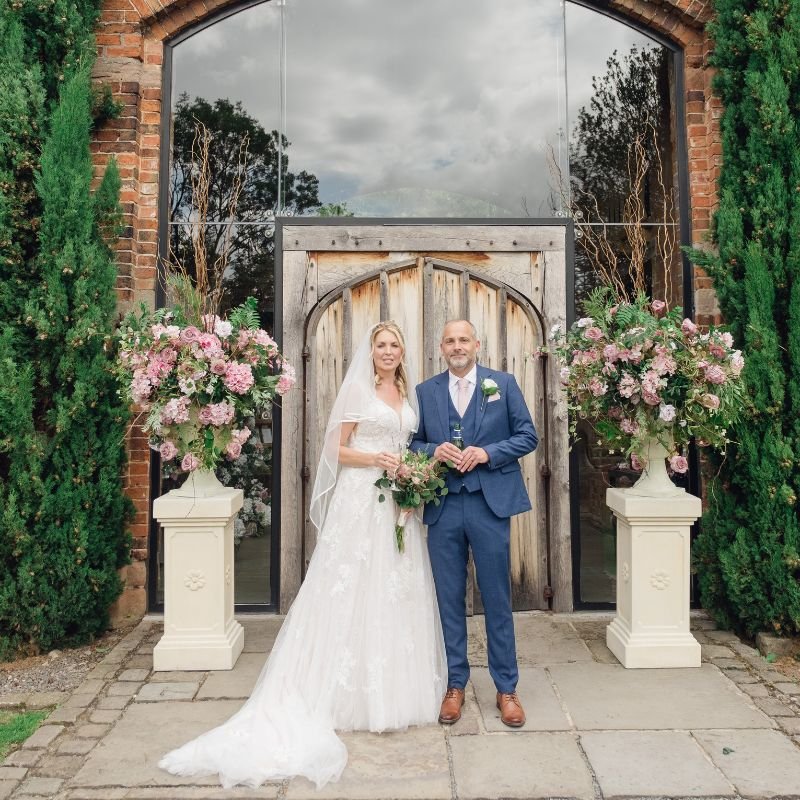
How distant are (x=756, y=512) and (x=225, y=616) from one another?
3435 mm

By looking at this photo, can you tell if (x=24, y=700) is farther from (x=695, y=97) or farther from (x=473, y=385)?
(x=695, y=97)

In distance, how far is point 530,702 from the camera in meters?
3.62

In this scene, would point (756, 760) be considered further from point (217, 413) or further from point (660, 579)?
point (217, 413)

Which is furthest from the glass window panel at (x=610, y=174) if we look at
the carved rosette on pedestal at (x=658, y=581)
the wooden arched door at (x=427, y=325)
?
the carved rosette on pedestal at (x=658, y=581)

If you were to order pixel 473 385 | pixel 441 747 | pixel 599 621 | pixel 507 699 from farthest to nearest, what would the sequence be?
pixel 599 621 < pixel 473 385 < pixel 507 699 < pixel 441 747

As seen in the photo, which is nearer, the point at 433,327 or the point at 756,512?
the point at 756,512

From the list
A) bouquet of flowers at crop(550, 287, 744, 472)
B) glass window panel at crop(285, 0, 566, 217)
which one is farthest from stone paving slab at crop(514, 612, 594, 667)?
glass window panel at crop(285, 0, 566, 217)

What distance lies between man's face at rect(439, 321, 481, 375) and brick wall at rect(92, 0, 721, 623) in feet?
8.12

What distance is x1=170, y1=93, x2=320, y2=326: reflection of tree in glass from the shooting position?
5.26 metres

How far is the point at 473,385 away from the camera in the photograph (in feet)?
12.0

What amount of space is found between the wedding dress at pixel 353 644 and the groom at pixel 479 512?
0.45 ft

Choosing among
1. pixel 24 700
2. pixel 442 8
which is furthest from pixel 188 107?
pixel 24 700

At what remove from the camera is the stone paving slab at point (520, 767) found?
2.79m

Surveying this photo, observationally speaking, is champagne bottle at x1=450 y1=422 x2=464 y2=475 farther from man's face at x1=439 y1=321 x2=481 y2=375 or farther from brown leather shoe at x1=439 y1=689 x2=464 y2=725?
brown leather shoe at x1=439 y1=689 x2=464 y2=725
